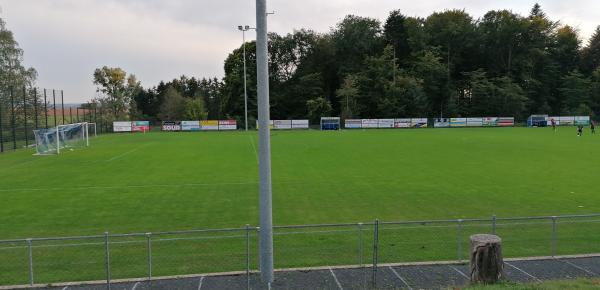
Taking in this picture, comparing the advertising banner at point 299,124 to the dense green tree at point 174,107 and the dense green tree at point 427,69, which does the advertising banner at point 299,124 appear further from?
the dense green tree at point 174,107

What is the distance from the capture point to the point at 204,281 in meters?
9.81

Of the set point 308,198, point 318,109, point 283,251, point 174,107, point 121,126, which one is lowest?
point 283,251

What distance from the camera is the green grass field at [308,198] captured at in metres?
12.5

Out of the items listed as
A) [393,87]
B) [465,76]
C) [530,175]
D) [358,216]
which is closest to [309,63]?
[393,87]

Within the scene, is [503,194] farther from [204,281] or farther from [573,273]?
[204,281]

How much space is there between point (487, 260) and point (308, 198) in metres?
12.0

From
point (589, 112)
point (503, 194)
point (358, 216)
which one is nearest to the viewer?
point (358, 216)

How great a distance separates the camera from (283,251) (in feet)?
40.6

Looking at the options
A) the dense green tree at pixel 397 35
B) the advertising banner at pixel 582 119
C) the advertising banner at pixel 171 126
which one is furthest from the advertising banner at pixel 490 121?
the advertising banner at pixel 171 126

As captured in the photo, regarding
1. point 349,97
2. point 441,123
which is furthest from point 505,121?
point 349,97

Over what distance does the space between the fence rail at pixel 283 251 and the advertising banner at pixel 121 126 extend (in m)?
69.2

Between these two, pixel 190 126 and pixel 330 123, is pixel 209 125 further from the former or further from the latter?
pixel 330 123

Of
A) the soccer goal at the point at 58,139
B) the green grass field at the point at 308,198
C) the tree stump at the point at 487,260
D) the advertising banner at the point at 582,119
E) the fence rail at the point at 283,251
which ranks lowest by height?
the fence rail at the point at 283,251

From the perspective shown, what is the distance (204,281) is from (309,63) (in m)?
96.4
